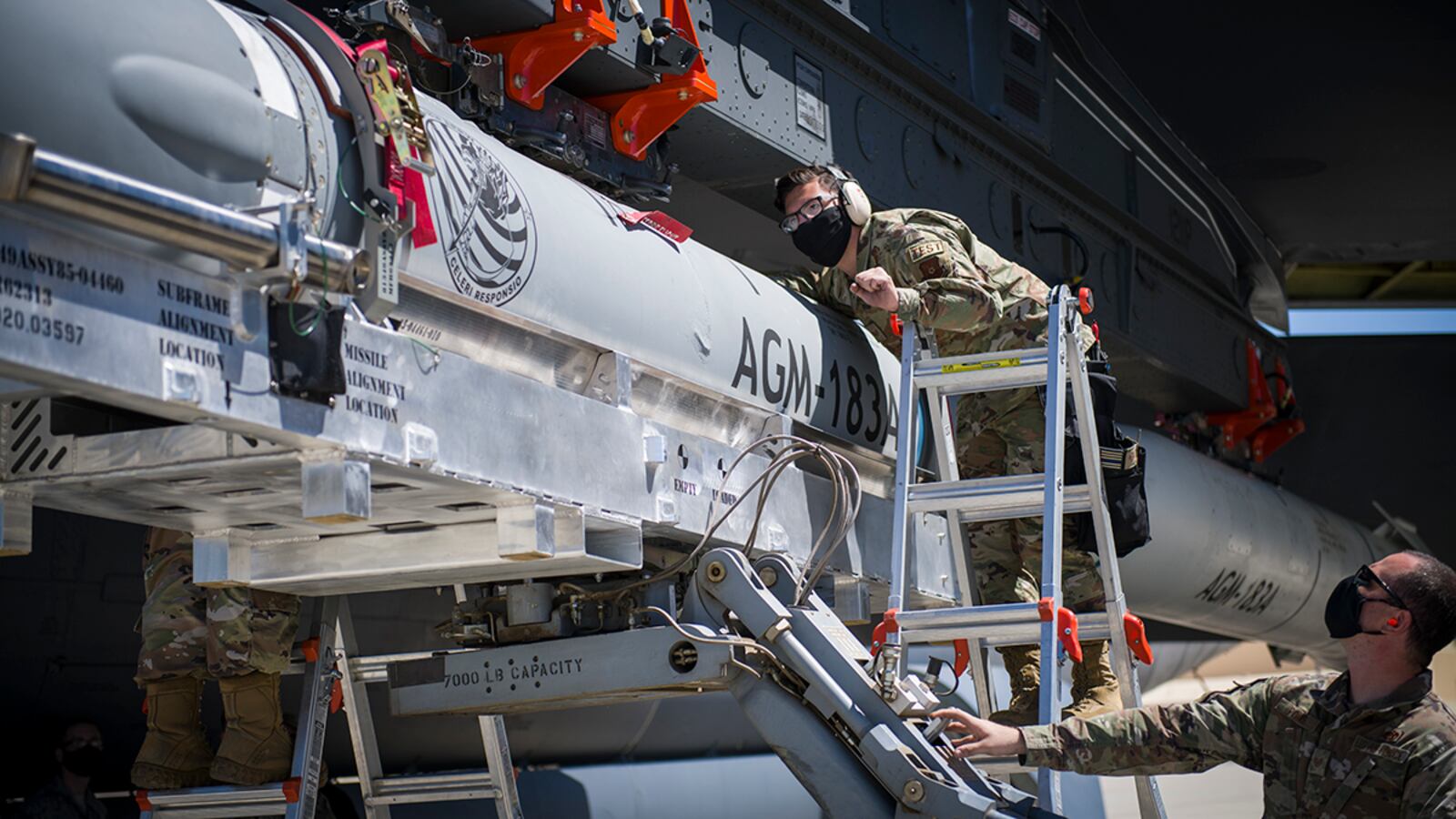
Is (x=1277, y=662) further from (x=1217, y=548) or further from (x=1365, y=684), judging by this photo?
(x=1365, y=684)

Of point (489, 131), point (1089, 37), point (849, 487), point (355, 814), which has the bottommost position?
point (355, 814)

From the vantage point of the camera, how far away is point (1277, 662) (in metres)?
13.2

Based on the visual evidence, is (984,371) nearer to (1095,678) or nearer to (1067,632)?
(1067,632)

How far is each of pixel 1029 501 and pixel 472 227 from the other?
1.73 metres

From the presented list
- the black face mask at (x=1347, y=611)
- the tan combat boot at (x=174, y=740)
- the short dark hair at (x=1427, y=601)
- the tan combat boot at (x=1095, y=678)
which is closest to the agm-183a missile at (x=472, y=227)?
the tan combat boot at (x=1095, y=678)

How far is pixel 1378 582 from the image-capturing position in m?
3.00

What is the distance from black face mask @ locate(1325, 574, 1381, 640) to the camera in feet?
9.90

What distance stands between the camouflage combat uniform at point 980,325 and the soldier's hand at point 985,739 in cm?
138

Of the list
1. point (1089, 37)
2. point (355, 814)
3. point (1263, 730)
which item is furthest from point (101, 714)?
point (1089, 37)

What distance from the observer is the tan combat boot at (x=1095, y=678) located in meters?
4.73

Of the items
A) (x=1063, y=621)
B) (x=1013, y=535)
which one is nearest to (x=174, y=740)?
(x=1063, y=621)

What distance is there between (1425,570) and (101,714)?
358 cm

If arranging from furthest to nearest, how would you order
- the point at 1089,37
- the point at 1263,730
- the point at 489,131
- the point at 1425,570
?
1. the point at 1089,37
2. the point at 489,131
3. the point at 1263,730
4. the point at 1425,570

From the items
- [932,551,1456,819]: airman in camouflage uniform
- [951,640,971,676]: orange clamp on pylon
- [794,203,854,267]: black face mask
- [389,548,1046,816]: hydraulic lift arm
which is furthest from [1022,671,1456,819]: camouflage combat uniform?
[794,203,854,267]: black face mask
